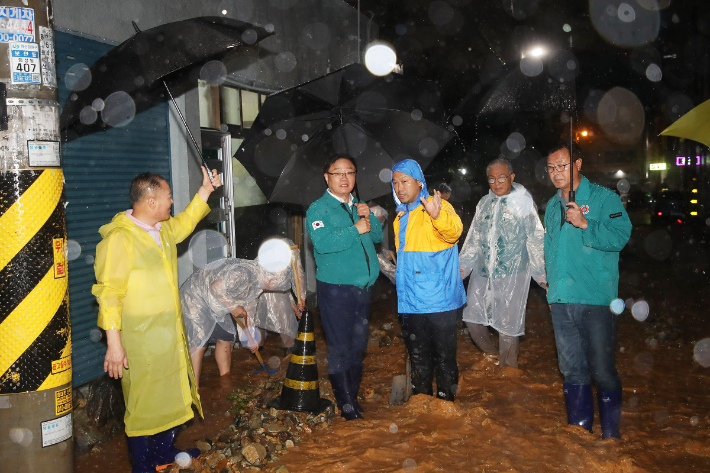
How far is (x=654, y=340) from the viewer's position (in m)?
7.01

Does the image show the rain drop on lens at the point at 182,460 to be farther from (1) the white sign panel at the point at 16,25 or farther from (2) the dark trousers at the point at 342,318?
(1) the white sign panel at the point at 16,25

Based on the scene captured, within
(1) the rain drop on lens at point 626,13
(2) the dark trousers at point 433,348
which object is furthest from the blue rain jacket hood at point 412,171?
(1) the rain drop on lens at point 626,13

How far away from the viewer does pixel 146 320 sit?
11.7 ft

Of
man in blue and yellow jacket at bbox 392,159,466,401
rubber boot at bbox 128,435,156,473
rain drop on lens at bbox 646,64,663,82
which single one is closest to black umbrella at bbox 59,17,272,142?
man in blue and yellow jacket at bbox 392,159,466,401

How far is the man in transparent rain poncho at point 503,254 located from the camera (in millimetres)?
5168

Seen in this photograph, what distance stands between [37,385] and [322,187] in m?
2.94

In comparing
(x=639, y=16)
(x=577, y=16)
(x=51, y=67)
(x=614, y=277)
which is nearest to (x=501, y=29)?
(x=577, y=16)

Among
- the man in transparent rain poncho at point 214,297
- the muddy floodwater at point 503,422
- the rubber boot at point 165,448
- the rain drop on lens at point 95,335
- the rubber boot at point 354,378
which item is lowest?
the muddy floodwater at point 503,422

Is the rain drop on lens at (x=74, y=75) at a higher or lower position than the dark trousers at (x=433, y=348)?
higher

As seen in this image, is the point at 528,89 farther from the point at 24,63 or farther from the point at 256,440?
the point at 24,63

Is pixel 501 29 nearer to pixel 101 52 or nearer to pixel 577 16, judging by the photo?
pixel 577 16

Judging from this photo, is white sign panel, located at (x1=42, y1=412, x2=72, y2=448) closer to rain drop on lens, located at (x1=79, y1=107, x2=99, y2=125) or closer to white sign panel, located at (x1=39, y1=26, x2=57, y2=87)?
white sign panel, located at (x1=39, y1=26, x2=57, y2=87)

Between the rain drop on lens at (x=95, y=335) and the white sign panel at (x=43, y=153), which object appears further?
the rain drop on lens at (x=95, y=335)

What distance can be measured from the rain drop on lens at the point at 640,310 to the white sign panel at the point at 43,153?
8.11 meters
